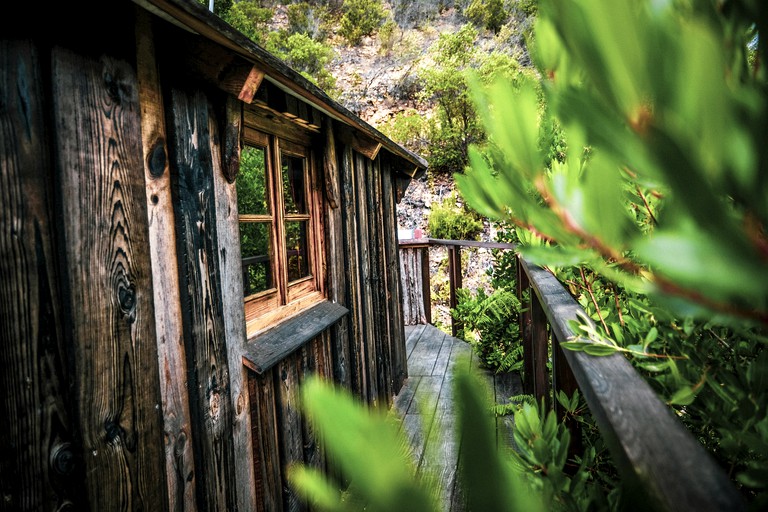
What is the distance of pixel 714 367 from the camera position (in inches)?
28.0

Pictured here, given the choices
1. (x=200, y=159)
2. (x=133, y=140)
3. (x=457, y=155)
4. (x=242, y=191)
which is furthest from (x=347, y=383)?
(x=457, y=155)

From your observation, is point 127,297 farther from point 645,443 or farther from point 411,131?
point 411,131

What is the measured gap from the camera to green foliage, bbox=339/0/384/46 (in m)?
19.4

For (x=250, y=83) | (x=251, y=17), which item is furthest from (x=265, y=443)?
(x=251, y=17)

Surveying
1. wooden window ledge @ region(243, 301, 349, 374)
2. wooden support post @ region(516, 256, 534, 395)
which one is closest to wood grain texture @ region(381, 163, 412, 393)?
wooden support post @ region(516, 256, 534, 395)

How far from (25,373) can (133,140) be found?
68 centimetres

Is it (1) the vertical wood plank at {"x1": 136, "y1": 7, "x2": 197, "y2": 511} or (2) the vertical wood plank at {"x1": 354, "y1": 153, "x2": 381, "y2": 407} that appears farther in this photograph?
(2) the vertical wood plank at {"x1": 354, "y1": 153, "x2": 381, "y2": 407}

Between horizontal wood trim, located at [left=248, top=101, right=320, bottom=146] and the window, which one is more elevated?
horizontal wood trim, located at [left=248, top=101, right=320, bottom=146]

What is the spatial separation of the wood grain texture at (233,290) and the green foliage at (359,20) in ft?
65.5

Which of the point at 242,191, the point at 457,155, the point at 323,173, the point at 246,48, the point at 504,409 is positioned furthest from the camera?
the point at 457,155

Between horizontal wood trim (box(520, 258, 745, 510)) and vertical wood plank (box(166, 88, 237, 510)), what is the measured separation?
1249 mm

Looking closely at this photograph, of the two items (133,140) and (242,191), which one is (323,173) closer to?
(133,140)

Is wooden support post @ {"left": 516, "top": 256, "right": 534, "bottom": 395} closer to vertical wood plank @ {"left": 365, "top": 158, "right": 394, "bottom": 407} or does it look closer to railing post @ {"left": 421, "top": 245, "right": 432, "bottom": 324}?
vertical wood plank @ {"left": 365, "top": 158, "right": 394, "bottom": 407}

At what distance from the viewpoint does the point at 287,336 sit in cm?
226
